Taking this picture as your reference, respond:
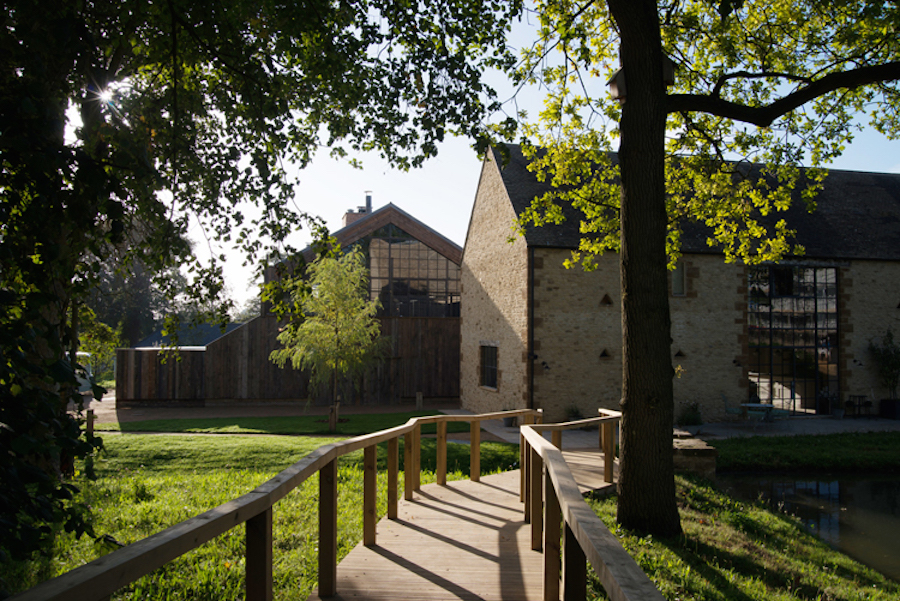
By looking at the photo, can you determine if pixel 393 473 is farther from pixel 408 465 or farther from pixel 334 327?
pixel 334 327

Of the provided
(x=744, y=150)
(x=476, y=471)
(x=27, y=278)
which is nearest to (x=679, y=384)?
(x=744, y=150)

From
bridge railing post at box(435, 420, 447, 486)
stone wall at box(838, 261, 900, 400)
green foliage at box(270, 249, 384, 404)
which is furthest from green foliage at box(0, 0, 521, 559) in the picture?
stone wall at box(838, 261, 900, 400)

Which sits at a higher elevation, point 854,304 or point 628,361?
point 854,304

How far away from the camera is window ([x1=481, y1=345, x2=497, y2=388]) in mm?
17266

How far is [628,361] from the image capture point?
6.04 metres

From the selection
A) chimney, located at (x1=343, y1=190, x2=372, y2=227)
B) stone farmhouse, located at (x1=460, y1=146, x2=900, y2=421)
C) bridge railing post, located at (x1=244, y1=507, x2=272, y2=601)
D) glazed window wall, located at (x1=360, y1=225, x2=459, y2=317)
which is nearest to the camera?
bridge railing post, located at (x1=244, y1=507, x2=272, y2=601)

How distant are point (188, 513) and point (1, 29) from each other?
4.94 m

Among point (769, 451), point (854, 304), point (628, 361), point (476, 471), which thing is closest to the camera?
point (628, 361)

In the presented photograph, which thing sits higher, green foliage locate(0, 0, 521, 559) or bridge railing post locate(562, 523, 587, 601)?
green foliage locate(0, 0, 521, 559)

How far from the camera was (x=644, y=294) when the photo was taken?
5.93 m

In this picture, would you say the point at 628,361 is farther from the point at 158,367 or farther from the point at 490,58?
the point at 158,367

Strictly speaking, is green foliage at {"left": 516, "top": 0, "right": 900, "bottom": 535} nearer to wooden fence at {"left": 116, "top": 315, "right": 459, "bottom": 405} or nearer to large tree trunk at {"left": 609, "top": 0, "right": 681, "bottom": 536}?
large tree trunk at {"left": 609, "top": 0, "right": 681, "bottom": 536}

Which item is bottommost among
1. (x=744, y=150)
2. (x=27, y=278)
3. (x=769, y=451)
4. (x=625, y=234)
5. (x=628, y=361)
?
(x=769, y=451)

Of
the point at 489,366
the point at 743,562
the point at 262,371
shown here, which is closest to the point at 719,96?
the point at 743,562
